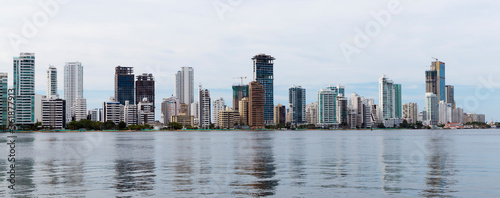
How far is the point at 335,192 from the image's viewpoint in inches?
1670

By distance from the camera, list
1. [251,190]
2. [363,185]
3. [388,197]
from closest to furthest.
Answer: [388,197], [251,190], [363,185]

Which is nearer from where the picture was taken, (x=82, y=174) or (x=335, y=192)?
(x=335, y=192)

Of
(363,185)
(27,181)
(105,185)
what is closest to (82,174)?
(27,181)

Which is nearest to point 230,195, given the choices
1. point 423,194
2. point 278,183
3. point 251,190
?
point 251,190

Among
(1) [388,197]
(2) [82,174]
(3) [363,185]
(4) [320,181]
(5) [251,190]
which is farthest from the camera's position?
(2) [82,174]

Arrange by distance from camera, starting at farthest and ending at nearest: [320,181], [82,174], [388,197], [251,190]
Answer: [82,174], [320,181], [251,190], [388,197]

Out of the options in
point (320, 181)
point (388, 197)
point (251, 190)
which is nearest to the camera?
point (388, 197)

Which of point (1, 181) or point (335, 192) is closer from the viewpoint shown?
point (335, 192)

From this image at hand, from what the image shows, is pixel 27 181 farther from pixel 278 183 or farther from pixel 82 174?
pixel 278 183

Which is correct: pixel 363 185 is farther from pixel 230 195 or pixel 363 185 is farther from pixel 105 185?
pixel 105 185

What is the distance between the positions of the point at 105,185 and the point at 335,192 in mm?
21187

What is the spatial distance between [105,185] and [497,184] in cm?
3652

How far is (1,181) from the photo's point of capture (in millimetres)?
50625

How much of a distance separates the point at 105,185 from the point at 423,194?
92.6ft
